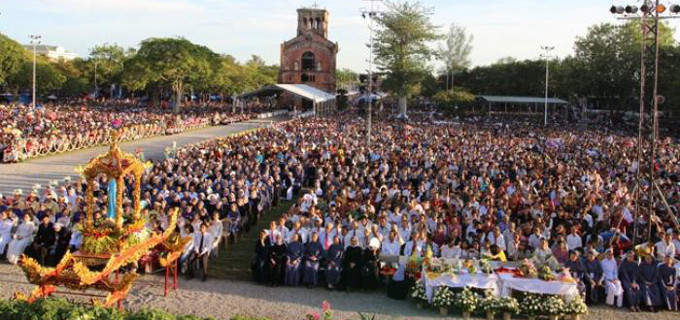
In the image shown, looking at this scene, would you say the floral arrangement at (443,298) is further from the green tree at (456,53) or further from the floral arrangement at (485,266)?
the green tree at (456,53)

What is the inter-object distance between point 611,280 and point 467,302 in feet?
8.94

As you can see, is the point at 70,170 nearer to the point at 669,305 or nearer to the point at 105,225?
the point at 105,225

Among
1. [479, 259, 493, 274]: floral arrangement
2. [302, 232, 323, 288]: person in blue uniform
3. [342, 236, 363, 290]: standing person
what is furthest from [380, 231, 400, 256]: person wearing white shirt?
[479, 259, 493, 274]: floral arrangement

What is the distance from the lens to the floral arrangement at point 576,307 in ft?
32.6

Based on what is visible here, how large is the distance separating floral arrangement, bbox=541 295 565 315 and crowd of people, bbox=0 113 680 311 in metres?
1.10

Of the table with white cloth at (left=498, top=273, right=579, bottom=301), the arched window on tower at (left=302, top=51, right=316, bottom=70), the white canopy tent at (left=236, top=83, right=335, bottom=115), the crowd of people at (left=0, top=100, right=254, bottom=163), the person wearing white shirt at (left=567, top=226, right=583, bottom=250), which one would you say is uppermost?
the arched window on tower at (left=302, top=51, right=316, bottom=70)

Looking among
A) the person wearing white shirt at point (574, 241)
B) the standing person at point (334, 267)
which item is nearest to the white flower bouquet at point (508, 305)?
the person wearing white shirt at point (574, 241)

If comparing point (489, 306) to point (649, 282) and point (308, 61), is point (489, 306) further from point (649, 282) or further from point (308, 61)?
point (308, 61)

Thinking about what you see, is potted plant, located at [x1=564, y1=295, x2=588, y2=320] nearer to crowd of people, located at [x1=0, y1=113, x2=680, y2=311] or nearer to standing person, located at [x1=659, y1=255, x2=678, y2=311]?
crowd of people, located at [x1=0, y1=113, x2=680, y2=311]

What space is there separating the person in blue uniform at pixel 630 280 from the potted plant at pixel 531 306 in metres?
1.78

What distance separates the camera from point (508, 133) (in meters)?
36.2

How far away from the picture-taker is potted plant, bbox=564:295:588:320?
995 centimetres

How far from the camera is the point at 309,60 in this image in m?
77.1

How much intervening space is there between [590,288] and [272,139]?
778 inches
